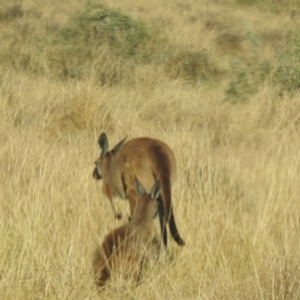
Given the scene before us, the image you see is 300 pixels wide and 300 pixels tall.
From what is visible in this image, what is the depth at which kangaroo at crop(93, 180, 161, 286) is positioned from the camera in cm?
382

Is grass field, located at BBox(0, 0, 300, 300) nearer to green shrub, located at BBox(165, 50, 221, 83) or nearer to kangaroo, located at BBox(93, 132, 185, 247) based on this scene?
green shrub, located at BBox(165, 50, 221, 83)

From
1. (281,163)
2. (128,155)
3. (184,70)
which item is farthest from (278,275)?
(184,70)

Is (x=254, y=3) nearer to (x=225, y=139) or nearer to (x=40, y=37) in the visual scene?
(x=40, y=37)

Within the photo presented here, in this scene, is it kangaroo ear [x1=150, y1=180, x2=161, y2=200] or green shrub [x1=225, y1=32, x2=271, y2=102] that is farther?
green shrub [x1=225, y1=32, x2=271, y2=102]

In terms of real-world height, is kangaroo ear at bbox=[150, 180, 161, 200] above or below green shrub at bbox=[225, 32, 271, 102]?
above

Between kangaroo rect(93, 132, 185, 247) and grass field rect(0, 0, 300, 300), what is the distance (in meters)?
0.21

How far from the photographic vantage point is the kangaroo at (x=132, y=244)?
3816 mm

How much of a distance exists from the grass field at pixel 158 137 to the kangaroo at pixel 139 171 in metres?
0.21

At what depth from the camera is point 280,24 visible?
754 inches

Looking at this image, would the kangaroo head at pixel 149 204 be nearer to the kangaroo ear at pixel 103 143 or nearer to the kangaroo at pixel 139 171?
the kangaroo at pixel 139 171

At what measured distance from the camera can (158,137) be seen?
22.2 feet

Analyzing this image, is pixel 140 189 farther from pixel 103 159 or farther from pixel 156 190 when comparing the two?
pixel 103 159

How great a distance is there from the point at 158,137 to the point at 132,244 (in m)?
3.00

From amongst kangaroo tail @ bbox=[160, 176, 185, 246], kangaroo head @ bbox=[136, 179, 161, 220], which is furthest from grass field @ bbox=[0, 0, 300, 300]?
kangaroo head @ bbox=[136, 179, 161, 220]
